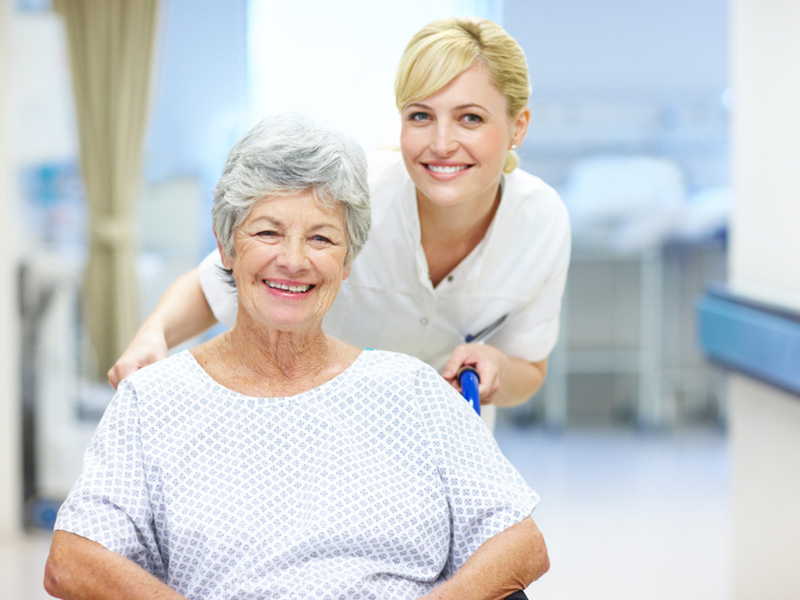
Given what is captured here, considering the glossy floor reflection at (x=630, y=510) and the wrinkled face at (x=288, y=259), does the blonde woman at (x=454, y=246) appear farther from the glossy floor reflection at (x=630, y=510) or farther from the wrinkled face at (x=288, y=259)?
the glossy floor reflection at (x=630, y=510)

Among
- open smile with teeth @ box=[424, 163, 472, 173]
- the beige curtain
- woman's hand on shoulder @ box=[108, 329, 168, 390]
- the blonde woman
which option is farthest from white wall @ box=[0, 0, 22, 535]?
open smile with teeth @ box=[424, 163, 472, 173]

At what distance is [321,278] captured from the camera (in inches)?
60.0

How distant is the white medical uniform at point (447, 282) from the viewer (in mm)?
1982

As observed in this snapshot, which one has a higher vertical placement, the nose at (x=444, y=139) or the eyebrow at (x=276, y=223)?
the nose at (x=444, y=139)

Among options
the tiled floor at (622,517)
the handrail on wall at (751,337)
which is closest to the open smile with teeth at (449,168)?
the handrail on wall at (751,337)

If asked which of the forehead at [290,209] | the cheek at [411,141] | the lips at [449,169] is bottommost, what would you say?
the forehead at [290,209]

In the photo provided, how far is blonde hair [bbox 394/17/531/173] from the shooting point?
171 centimetres

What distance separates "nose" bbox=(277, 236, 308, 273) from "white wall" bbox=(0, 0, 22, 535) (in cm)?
270

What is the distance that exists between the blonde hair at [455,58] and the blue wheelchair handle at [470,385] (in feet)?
1.72

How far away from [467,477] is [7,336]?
9.48 ft

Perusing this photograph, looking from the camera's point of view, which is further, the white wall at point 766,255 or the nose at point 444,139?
the white wall at point 766,255

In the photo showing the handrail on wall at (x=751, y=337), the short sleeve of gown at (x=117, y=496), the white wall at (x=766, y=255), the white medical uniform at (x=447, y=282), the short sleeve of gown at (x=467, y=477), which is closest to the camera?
the short sleeve of gown at (x=117, y=496)

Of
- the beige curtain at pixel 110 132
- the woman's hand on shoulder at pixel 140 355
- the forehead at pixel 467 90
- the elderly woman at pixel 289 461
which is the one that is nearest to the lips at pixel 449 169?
the forehead at pixel 467 90

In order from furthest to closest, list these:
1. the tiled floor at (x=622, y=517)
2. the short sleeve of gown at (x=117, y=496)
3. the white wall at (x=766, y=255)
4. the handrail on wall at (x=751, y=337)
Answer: the tiled floor at (x=622, y=517) → the white wall at (x=766, y=255) → the handrail on wall at (x=751, y=337) → the short sleeve of gown at (x=117, y=496)
